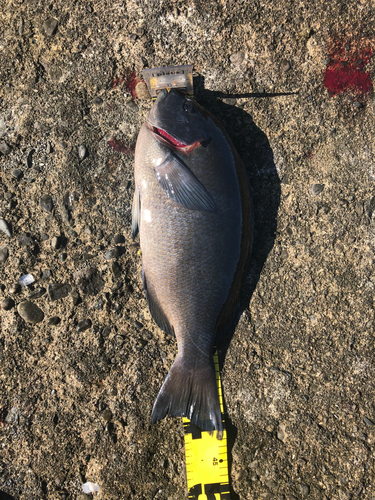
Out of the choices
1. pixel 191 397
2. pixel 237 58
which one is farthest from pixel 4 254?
pixel 237 58

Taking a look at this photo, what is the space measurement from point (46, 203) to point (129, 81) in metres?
1.20

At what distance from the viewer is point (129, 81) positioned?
2.71m

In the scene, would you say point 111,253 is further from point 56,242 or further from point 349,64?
point 349,64

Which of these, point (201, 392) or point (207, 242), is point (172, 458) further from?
point (207, 242)

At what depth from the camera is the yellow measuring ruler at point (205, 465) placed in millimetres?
2404

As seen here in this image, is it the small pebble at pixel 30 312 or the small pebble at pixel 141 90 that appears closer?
the small pebble at pixel 30 312

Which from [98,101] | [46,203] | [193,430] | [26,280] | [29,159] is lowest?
[193,430]

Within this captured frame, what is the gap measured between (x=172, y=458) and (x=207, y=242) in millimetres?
1640

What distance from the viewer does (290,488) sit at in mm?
2422

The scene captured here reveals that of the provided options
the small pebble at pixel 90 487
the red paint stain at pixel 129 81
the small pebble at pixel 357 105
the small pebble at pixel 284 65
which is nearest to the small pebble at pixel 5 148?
the red paint stain at pixel 129 81

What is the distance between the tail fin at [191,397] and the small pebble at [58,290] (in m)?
1.01

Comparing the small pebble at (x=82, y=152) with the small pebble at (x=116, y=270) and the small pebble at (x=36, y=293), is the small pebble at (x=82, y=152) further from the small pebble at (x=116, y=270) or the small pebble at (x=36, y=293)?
the small pebble at (x=36, y=293)

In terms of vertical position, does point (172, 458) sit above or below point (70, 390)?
below

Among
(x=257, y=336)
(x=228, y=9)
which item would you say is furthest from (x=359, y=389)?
(x=228, y=9)
